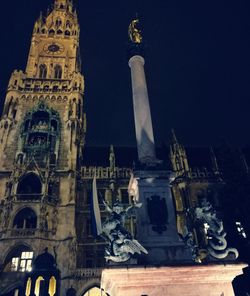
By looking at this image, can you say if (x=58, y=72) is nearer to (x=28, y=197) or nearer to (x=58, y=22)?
(x=58, y=22)

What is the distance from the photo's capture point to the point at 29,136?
3353cm

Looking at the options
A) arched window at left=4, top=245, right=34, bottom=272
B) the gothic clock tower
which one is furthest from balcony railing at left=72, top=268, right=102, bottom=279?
arched window at left=4, top=245, right=34, bottom=272

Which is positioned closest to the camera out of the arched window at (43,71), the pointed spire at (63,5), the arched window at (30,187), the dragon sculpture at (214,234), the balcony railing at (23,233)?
the dragon sculpture at (214,234)

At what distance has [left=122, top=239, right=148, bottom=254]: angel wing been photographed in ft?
32.1

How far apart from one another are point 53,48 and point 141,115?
120 ft

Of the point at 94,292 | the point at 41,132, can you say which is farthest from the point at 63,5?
the point at 94,292

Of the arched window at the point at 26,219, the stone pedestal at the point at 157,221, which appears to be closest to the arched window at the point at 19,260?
the arched window at the point at 26,219

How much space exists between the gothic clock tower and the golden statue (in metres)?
16.2

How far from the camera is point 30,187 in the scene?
29.7 metres

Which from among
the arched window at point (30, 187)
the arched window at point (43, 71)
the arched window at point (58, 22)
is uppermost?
the arched window at point (58, 22)

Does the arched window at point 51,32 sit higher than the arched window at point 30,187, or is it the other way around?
the arched window at point 51,32

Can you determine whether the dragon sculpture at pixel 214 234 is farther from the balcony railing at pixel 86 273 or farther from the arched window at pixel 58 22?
the arched window at pixel 58 22

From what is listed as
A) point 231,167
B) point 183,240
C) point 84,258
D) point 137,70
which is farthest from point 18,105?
point 183,240

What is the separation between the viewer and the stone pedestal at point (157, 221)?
34.6ft
